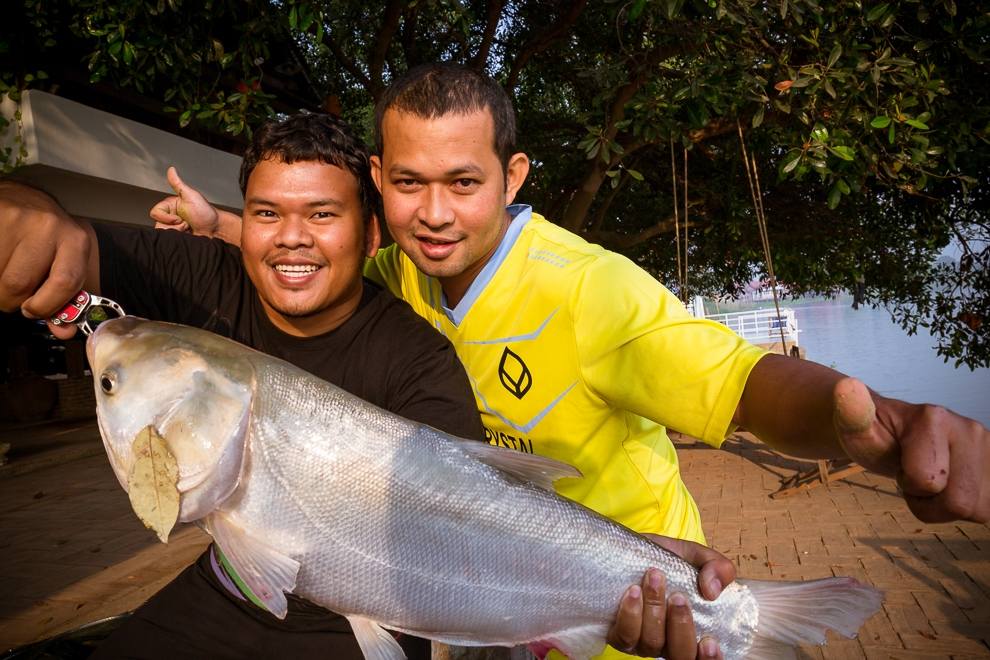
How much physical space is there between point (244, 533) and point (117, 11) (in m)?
4.32

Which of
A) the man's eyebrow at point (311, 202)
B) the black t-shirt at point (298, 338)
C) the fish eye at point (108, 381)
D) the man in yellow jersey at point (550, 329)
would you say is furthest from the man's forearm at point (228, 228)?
the fish eye at point (108, 381)

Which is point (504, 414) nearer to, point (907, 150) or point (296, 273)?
point (296, 273)

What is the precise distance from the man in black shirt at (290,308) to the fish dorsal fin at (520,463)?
0.77 ft

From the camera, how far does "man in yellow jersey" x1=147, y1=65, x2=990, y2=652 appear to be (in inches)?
73.9

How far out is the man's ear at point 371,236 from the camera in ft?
8.54

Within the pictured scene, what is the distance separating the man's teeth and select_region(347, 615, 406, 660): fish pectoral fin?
1.15m

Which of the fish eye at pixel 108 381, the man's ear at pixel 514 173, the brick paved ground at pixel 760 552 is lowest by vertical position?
the brick paved ground at pixel 760 552

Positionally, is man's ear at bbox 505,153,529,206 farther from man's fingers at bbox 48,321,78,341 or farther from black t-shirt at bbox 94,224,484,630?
man's fingers at bbox 48,321,78,341

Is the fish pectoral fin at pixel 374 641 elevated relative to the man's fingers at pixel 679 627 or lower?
lower

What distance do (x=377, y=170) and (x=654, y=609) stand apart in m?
1.77

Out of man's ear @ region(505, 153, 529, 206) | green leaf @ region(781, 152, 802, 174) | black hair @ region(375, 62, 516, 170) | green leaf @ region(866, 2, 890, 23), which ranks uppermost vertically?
green leaf @ region(866, 2, 890, 23)

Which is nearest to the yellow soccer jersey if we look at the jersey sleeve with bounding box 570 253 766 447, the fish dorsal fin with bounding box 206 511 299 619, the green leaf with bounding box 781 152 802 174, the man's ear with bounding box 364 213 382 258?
the jersey sleeve with bounding box 570 253 766 447

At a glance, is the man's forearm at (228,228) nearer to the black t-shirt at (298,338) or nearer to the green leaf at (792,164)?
the black t-shirt at (298,338)

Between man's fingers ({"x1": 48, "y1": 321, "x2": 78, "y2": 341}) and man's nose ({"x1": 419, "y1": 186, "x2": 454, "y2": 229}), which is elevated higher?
man's nose ({"x1": 419, "y1": 186, "x2": 454, "y2": 229})
